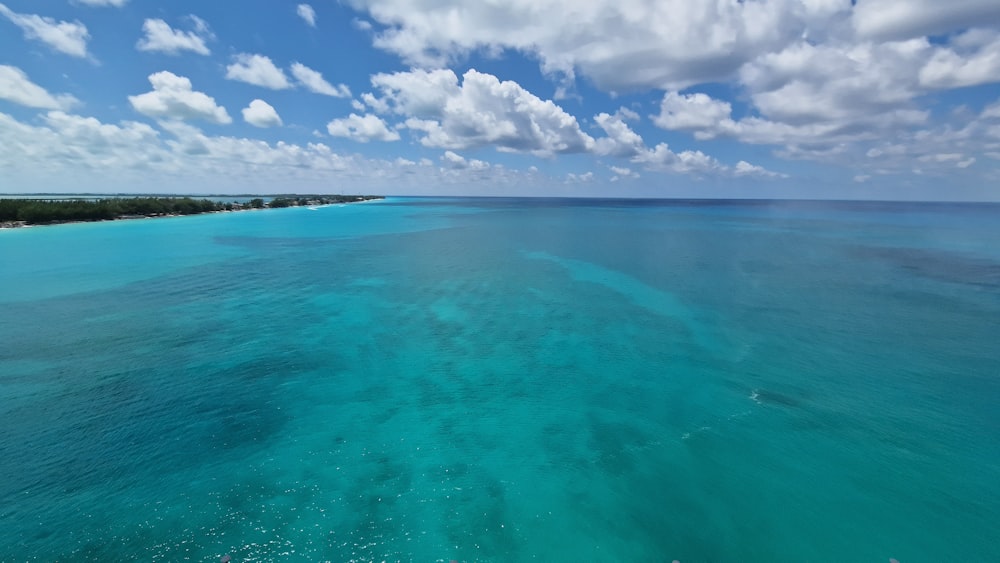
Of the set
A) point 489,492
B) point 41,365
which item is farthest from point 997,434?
point 41,365

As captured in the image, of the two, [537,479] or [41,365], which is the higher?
[41,365]

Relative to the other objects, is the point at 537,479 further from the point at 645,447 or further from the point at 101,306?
the point at 101,306

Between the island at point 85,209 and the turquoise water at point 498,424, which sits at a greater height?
the island at point 85,209

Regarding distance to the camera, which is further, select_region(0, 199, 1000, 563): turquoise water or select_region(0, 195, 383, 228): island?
select_region(0, 195, 383, 228): island

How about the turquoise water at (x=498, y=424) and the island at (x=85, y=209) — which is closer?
the turquoise water at (x=498, y=424)

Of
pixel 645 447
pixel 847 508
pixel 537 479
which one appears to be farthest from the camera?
pixel 645 447

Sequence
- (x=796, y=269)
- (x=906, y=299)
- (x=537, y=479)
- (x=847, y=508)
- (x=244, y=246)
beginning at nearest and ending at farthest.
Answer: (x=847, y=508)
(x=537, y=479)
(x=906, y=299)
(x=796, y=269)
(x=244, y=246)

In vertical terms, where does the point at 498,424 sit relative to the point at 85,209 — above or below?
below

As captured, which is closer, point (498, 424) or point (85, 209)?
point (498, 424)
